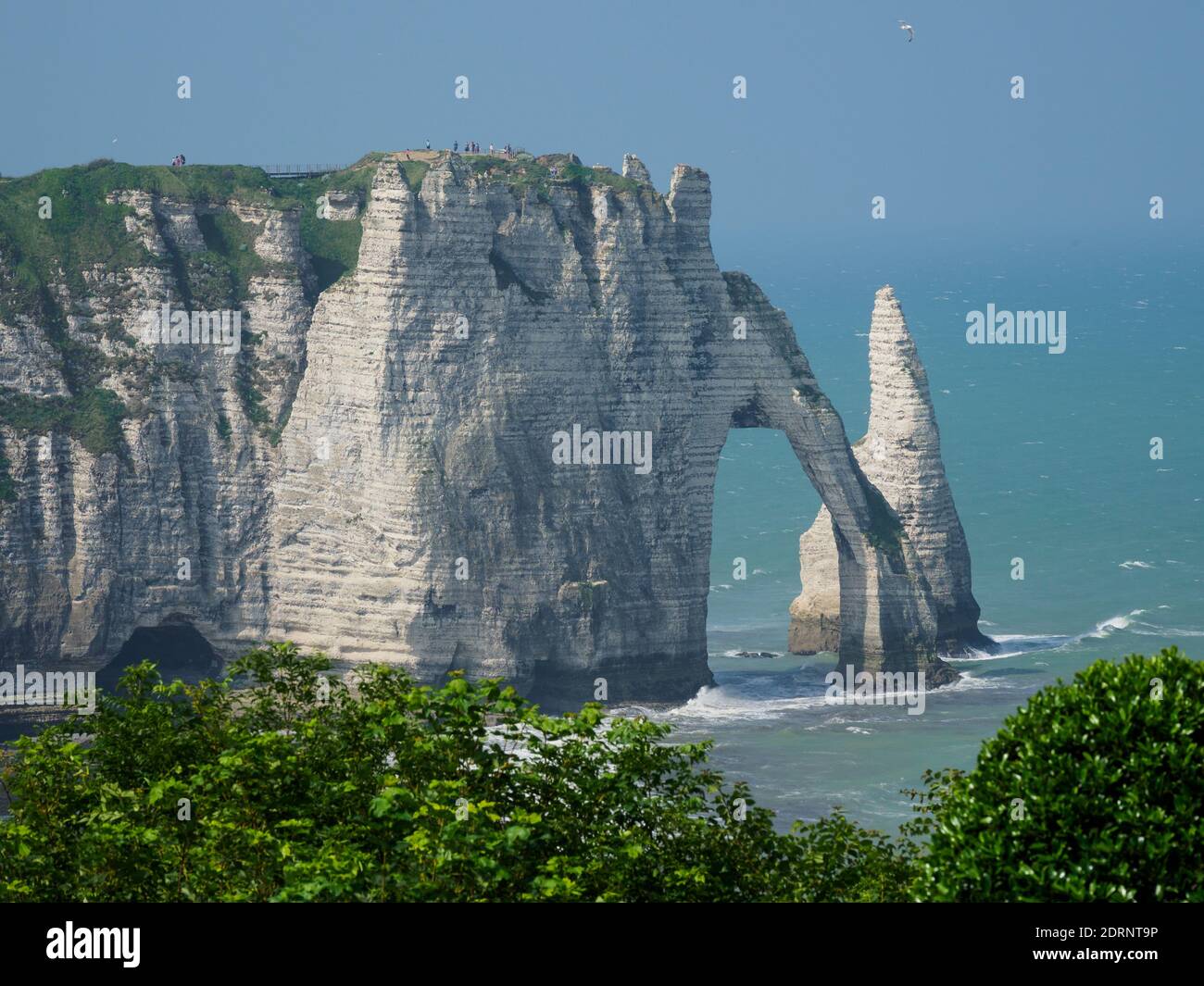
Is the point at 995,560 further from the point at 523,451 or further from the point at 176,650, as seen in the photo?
the point at 176,650

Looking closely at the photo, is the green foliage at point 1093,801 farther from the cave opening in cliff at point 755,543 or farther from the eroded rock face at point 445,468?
the cave opening in cliff at point 755,543

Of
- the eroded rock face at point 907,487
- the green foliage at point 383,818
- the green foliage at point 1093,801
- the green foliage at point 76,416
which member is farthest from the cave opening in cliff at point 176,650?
the green foliage at point 1093,801

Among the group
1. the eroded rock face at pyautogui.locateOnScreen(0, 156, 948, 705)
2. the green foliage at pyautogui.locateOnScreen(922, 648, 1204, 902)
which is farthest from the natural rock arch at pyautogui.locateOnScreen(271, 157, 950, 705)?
the green foliage at pyautogui.locateOnScreen(922, 648, 1204, 902)

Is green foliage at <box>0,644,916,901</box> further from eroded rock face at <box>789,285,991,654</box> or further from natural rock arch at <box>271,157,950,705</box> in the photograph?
eroded rock face at <box>789,285,991,654</box>

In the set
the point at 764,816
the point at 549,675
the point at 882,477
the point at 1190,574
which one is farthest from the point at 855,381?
the point at 764,816

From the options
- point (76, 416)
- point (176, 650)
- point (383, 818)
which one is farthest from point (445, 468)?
point (383, 818)
